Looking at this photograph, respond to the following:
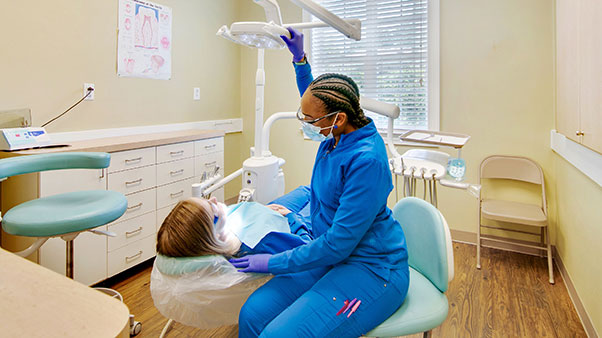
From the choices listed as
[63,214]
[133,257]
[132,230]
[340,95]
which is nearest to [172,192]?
[132,230]

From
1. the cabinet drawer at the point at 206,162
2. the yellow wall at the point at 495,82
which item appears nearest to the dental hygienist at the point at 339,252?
the cabinet drawer at the point at 206,162

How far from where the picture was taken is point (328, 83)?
109 cm

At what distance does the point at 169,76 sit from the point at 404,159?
6.72ft

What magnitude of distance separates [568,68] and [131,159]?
256 centimetres

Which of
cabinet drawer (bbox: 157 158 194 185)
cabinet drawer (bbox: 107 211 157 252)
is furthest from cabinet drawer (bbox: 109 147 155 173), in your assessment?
cabinet drawer (bbox: 107 211 157 252)

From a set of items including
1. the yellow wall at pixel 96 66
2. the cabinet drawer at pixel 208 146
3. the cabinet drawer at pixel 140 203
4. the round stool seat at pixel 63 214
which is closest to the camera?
the round stool seat at pixel 63 214

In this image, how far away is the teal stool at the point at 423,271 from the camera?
3.21 feet

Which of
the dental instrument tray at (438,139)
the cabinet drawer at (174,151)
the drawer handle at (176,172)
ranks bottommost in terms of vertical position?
the drawer handle at (176,172)

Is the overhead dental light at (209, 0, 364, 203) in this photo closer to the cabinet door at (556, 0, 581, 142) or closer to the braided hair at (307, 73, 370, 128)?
the braided hair at (307, 73, 370, 128)

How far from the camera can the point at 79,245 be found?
183 cm

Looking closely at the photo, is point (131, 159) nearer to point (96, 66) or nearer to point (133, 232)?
point (133, 232)

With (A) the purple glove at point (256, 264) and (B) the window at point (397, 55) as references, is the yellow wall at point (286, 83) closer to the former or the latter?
(B) the window at point (397, 55)

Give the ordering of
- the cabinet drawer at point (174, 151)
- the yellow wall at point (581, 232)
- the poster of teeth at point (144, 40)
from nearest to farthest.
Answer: the yellow wall at point (581, 232) → the cabinet drawer at point (174, 151) → the poster of teeth at point (144, 40)

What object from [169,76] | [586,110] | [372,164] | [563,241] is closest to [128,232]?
[169,76]
